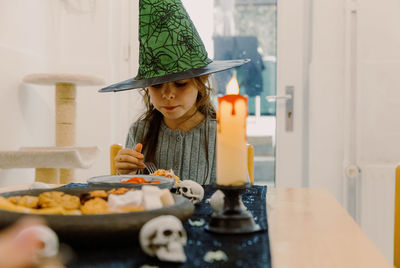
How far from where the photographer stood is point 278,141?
2.32 meters

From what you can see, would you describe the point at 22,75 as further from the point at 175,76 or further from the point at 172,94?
the point at 175,76

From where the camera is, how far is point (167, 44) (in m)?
1.14

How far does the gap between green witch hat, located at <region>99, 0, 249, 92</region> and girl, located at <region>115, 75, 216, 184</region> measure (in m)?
0.18

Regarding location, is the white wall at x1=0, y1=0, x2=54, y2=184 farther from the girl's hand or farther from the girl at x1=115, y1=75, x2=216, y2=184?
the girl's hand

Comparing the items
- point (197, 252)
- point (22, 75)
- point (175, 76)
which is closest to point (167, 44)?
point (175, 76)

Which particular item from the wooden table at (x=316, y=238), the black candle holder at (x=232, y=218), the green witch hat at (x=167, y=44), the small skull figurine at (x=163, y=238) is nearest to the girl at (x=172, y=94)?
the green witch hat at (x=167, y=44)

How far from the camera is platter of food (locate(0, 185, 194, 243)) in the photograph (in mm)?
444

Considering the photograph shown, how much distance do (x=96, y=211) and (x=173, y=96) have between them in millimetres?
795

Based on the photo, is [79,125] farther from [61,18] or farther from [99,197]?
[99,197]

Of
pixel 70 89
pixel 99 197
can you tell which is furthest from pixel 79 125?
pixel 99 197

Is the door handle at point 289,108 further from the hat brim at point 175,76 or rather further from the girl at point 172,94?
the hat brim at point 175,76

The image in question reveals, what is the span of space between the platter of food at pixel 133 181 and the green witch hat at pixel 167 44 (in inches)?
12.3

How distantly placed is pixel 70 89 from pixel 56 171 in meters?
0.42

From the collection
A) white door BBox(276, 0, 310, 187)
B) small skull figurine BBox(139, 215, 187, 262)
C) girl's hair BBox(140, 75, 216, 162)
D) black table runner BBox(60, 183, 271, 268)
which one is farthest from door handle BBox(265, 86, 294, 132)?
small skull figurine BBox(139, 215, 187, 262)
